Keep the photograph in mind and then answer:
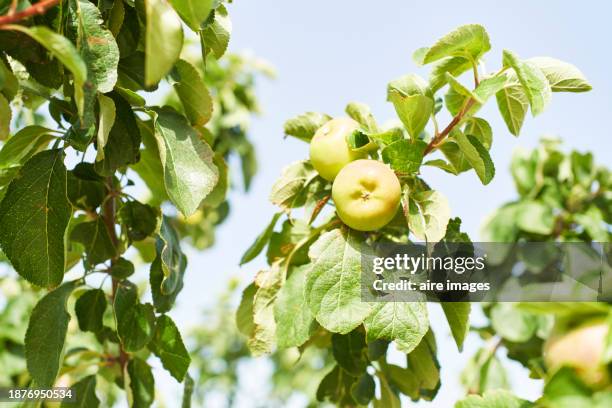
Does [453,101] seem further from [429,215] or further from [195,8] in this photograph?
[195,8]

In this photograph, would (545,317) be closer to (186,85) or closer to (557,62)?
(557,62)

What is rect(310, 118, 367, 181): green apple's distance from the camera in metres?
1.55

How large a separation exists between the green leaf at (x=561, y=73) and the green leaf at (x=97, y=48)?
808 millimetres

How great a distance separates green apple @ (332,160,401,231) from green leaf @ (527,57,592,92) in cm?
37

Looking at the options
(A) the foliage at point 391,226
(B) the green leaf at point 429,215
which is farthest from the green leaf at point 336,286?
(B) the green leaf at point 429,215

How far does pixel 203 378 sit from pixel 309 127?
4.66 meters

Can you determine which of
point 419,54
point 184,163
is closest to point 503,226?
point 419,54

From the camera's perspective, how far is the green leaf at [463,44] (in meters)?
1.38

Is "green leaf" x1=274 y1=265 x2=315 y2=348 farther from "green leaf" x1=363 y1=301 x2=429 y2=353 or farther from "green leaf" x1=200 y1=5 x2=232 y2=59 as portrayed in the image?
"green leaf" x1=200 y1=5 x2=232 y2=59

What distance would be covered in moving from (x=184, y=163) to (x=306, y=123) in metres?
0.45

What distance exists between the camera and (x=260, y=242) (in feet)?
5.70

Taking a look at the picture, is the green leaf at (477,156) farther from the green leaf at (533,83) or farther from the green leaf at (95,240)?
the green leaf at (95,240)

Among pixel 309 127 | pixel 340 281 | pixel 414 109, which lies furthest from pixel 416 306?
pixel 309 127

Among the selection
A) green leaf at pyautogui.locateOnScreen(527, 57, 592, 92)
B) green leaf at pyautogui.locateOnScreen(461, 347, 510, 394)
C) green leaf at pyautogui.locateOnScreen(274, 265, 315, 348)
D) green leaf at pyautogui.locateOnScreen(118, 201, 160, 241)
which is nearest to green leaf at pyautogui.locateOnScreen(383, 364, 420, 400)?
green leaf at pyautogui.locateOnScreen(274, 265, 315, 348)
